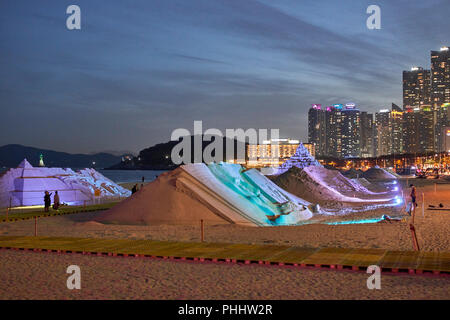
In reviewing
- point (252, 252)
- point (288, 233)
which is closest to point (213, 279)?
point (252, 252)

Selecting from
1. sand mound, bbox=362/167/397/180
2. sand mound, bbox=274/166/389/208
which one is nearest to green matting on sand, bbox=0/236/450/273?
sand mound, bbox=274/166/389/208

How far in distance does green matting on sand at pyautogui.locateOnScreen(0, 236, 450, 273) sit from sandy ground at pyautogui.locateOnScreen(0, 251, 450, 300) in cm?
66

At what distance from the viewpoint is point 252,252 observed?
13156mm

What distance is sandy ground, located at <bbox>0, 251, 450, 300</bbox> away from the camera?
9.00 meters

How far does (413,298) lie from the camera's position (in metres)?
8.55

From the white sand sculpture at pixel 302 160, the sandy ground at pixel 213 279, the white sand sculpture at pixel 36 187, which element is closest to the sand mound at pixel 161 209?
the sandy ground at pixel 213 279

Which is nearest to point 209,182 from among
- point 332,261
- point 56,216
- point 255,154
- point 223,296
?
point 56,216

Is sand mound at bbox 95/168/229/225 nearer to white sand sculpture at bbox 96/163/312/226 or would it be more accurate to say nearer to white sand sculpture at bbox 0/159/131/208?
white sand sculpture at bbox 96/163/312/226

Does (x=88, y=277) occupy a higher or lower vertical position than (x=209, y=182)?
lower

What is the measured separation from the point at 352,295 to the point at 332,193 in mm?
29683

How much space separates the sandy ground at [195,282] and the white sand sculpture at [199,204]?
8648 mm
